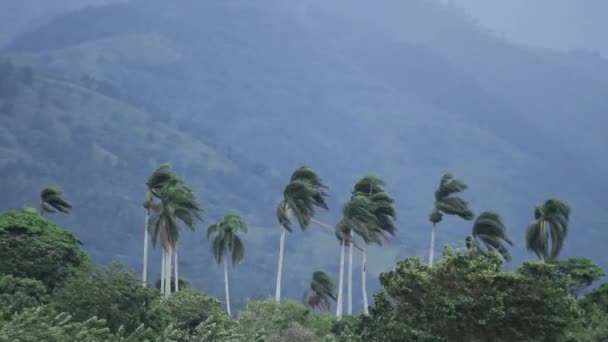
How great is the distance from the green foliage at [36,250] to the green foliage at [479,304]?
1218 inches

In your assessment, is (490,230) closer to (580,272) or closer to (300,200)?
(580,272)

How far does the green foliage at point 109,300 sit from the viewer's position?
146 ft

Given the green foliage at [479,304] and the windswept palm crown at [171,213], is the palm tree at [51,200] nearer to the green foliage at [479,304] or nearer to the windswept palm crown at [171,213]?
the windswept palm crown at [171,213]

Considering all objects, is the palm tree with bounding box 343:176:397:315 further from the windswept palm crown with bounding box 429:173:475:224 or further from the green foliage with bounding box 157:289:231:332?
the green foliage with bounding box 157:289:231:332

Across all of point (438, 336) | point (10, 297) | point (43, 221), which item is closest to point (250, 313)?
point (43, 221)

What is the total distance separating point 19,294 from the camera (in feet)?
142

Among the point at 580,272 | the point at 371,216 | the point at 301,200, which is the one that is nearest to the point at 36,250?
the point at 301,200

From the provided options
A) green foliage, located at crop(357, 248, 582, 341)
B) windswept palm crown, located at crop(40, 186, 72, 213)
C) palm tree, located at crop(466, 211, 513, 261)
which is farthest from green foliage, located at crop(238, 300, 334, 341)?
windswept palm crown, located at crop(40, 186, 72, 213)

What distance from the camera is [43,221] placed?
69.8 meters

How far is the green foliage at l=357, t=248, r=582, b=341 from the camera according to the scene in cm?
3575

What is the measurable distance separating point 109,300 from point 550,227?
42.8 m

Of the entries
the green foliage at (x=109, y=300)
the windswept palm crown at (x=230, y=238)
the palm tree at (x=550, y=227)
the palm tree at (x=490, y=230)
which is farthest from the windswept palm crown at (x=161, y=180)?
the palm tree at (x=550, y=227)

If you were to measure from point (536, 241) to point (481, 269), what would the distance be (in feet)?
124

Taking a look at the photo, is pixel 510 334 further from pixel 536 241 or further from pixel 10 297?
pixel 536 241
